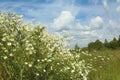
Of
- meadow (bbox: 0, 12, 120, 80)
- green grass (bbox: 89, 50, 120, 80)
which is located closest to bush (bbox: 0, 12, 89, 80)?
meadow (bbox: 0, 12, 120, 80)

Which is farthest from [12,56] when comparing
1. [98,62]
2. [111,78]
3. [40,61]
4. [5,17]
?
[98,62]

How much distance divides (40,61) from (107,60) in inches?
260

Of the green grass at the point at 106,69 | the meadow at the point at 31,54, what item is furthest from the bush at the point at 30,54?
the green grass at the point at 106,69

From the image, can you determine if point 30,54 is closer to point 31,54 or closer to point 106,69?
point 31,54

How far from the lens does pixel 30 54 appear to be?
8.84 meters

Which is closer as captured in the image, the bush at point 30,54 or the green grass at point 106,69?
the bush at point 30,54

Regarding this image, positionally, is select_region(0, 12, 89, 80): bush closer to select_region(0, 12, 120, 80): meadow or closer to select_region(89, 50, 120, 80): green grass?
select_region(0, 12, 120, 80): meadow

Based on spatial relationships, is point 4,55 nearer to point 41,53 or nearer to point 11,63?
point 11,63

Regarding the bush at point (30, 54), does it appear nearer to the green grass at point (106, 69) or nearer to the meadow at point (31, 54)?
the meadow at point (31, 54)

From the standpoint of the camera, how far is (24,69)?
866cm

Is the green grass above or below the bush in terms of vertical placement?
below

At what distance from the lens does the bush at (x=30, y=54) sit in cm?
865

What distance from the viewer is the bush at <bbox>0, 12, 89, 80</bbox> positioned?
865 cm

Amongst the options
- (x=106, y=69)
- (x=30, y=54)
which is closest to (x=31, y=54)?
(x=30, y=54)
